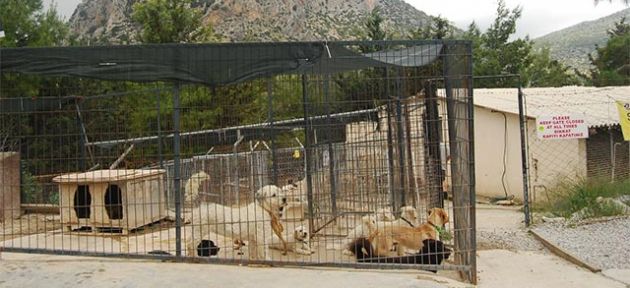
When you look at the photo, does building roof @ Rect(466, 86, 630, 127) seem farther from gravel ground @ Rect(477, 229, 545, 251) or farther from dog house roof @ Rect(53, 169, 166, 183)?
dog house roof @ Rect(53, 169, 166, 183)

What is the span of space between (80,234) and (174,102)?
3234 mm

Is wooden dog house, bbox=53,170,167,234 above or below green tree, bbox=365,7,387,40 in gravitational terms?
below

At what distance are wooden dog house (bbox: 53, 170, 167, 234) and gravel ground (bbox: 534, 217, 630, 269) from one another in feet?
19.4

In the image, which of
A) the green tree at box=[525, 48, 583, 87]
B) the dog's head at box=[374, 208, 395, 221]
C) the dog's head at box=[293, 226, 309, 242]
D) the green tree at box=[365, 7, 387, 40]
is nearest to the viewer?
the dog's head at box=[293, 226, 309, 242]

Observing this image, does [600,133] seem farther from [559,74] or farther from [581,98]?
[559,74]

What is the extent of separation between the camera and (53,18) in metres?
19.2

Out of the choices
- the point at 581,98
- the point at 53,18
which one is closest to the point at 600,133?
the point at 581,98

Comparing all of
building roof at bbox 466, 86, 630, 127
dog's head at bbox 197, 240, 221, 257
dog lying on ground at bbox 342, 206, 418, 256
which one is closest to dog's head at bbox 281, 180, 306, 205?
dog lying on ground at bbox 342, 206, 418, 256

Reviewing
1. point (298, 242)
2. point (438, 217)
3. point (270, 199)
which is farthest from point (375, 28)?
point (270, 199)

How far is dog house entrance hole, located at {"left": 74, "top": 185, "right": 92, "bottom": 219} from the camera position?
29.7 feet

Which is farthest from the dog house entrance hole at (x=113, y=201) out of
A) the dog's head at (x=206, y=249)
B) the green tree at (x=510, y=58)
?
the green tree at (x=510, y=58)

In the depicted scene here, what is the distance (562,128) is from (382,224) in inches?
200

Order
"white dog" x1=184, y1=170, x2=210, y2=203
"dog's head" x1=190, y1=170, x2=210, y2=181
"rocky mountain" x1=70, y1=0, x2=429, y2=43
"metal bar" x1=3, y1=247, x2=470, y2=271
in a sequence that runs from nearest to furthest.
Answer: "metal bar" x1=3, y1=247, x2=470, y2=271
"dog's head" x1=190, y1=170, x2=210, y2=181
"white dog" x1=184, y1=170, x2=210, y2=203
"rocky mountain" x1=70, y1=0, x2=429, y2=43

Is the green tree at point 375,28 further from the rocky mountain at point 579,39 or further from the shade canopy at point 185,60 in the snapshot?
the rocky mountain at point 579,39
